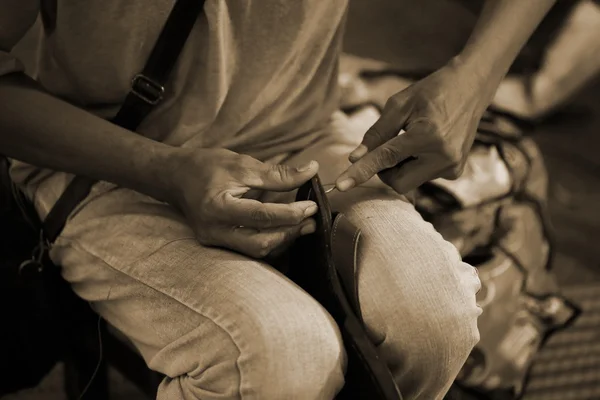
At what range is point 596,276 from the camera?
1681 mm

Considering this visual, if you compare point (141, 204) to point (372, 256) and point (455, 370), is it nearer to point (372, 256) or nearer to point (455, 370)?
point (372, 256)

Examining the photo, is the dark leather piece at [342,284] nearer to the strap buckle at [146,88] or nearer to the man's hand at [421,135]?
the man's hand at [421,135]

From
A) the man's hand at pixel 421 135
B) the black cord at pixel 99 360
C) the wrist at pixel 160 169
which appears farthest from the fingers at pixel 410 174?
the black cord at pixel 99 360

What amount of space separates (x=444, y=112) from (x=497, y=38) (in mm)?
139

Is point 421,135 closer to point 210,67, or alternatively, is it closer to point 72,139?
point 210,67

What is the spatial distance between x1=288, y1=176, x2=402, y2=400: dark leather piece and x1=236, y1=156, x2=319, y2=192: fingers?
0.02m

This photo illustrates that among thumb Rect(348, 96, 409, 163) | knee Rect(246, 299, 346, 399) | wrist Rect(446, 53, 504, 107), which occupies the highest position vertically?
wrist Rect(446, 53, 504, 107)

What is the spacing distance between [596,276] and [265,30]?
3.94 ft

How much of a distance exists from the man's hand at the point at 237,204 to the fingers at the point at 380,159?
2.2 inches

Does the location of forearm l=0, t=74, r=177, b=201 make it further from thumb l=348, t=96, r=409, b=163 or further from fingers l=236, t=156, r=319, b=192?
thumb l=348, t=96, r=409, b=163

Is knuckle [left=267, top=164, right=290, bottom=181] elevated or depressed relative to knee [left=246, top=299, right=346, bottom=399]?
elevated

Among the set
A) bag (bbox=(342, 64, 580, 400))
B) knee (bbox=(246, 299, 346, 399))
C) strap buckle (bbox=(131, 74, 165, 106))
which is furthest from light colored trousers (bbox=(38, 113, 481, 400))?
bag (bbox=(342, 64, 580, 400))

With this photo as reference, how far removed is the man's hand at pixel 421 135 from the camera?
30.6 inches

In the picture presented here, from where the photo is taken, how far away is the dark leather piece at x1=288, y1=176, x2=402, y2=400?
2.13ft
